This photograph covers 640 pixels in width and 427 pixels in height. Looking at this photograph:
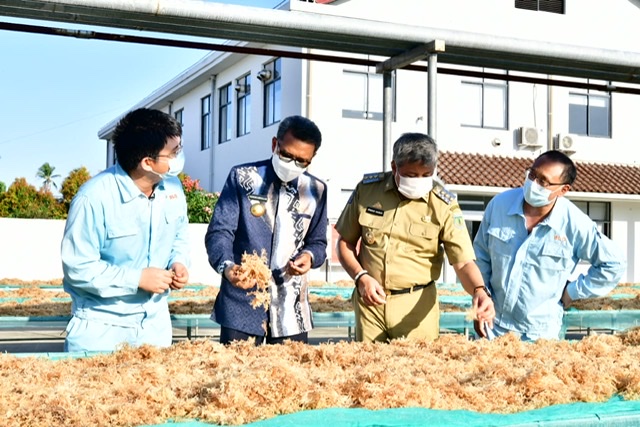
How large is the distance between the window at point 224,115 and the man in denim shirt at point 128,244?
20.9 meters

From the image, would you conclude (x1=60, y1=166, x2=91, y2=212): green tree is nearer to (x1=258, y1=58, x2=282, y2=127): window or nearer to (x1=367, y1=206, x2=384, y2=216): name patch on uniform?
(x1=258, y1=58, x2=282, y2=127): window

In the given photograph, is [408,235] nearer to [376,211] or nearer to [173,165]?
[376,211]

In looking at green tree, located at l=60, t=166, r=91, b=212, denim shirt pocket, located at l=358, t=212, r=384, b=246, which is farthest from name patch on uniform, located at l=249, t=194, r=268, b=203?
green tree, located at l=60, t=166, r=91, b=212

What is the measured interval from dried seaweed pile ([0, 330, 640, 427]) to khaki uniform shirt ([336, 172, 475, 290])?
472mm

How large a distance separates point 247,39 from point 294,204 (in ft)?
6.10

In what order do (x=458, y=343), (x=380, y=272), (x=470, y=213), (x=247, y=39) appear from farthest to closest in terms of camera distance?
(x=470, y=213) < (x=247, y=39) < (x=380, y=272) < (x=458, y=343)

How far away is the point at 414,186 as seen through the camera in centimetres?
386

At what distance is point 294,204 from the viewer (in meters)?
4.00

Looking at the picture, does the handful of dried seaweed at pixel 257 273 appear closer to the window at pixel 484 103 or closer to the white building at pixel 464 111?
the white building at pixel 464 111

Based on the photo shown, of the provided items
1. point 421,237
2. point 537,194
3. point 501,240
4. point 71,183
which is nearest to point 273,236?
point 421,237

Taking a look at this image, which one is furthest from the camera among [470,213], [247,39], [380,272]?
[470,213]

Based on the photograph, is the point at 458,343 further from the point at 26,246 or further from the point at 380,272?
the point at 26,246

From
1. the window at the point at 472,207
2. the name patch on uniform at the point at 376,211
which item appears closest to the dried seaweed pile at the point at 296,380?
the name patch on uniform at the point at 376,211

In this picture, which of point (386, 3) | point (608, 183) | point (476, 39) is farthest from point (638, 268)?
point (476, 39)
